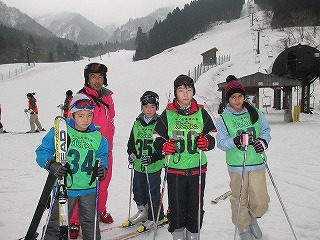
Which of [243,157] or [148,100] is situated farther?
[148,100]

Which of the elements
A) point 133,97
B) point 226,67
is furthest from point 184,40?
point 133,97

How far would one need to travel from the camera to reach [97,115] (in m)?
4.10

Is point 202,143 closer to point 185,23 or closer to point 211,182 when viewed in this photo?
point 211,182

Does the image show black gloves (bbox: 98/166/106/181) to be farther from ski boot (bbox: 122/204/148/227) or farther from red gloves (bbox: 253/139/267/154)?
red gloves (bbox: 253/139/267/154)

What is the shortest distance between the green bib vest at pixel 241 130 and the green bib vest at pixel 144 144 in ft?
3.77

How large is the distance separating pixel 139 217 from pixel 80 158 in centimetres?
171

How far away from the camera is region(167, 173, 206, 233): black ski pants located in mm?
3500

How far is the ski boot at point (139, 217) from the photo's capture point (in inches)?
171

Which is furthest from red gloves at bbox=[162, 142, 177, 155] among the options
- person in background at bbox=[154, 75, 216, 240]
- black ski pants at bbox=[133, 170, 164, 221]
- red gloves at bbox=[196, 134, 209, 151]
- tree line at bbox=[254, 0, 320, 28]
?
tree line at bbox=[254, 0, 320, 28]

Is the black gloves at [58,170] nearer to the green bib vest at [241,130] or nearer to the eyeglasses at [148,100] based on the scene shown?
the eyeglasses at [148,100]

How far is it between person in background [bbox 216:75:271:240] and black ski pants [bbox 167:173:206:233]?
0.55 m

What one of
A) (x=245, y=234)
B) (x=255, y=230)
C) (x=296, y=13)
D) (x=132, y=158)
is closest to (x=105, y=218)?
(x=132, y=158)

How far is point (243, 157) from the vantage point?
3.74m

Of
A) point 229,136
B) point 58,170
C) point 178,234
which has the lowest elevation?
point 178,234
